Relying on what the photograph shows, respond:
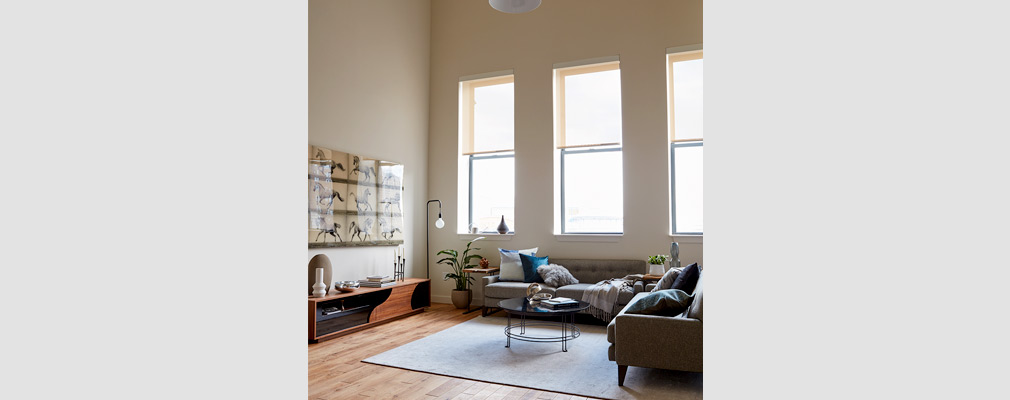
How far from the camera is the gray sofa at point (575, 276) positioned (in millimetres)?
5684

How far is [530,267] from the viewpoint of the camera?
5.98 meters

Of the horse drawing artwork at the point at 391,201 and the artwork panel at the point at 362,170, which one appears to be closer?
the artwork panel at the point at 362,170

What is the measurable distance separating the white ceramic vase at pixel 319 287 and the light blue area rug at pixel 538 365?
0.96 meters

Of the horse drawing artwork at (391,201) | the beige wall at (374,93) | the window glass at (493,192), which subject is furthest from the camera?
the window glass at (493,192)

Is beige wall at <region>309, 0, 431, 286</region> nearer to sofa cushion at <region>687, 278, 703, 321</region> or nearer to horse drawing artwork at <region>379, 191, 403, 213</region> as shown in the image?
horse drawing artwork at <region>379, 191, 403, 213</region>

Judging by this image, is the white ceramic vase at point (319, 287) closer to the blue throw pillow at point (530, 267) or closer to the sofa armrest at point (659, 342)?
the blue throw pillow at point (530, 267)

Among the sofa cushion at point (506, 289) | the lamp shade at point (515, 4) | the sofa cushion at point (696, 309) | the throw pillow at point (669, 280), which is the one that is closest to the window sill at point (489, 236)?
the sofa cushion at point (506, 289)

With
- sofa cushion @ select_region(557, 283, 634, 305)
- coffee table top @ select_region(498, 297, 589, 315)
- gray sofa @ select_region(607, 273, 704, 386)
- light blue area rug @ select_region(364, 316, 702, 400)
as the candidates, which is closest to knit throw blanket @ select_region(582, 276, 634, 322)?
sofa cushion @ select_region(557, 283, 634, 305)

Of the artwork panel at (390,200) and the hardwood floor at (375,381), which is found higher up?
the artwork panel at (390,200)

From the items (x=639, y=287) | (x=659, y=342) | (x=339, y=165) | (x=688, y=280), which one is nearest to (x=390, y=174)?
(x=339, y=165)
